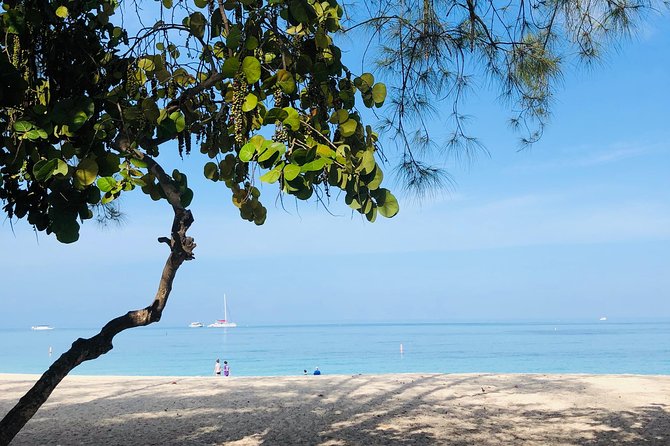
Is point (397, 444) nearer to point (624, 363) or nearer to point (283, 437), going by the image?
point (283, 437)

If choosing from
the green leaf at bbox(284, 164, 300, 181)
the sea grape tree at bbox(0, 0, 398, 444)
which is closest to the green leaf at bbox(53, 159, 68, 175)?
the sea grape tree at bbox(0, 0, 398, 444)

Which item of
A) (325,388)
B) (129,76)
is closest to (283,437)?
(325,388)

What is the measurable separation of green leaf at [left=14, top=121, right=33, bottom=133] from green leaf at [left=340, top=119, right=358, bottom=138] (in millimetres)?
1105

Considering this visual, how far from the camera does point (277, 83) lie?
7.75 feet

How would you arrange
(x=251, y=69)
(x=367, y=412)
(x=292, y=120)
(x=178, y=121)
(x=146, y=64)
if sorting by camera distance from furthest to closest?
(x=367, y=412) < (x=146, y=64) < (x=178, y=121) < (x=251, y=69) < (x=292, y=120)

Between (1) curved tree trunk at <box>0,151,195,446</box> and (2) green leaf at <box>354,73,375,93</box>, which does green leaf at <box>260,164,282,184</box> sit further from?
(1) curved tree trunk at <box>0,151,195,446</box>

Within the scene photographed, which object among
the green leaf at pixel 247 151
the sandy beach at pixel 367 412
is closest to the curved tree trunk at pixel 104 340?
the green leaf at pixel 247 151

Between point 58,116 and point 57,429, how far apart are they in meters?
4.35

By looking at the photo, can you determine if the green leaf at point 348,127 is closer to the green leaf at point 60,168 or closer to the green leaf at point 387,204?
the green leaf at point 387,204

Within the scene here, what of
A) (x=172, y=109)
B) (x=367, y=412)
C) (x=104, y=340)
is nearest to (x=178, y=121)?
(x=172, y=109)

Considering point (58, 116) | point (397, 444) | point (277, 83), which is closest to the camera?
point (277, 83)

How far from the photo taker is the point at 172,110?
3.20 metres

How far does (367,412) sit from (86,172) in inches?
176

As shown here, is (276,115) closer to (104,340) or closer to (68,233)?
(68,233)
